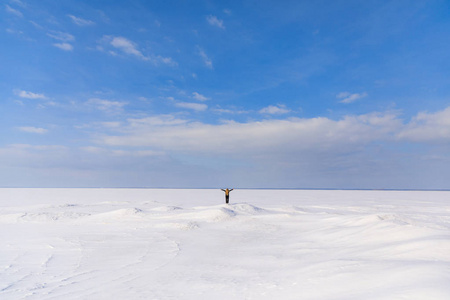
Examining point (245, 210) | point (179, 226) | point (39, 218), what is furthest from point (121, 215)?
point (245, 210)

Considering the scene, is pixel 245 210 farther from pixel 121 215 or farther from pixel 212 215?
pixel 121 215

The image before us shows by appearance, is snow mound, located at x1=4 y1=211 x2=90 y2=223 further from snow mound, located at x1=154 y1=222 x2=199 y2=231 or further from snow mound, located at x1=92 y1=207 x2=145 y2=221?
snow mound, located at x1=154 y1=222 x2=199 y2=231

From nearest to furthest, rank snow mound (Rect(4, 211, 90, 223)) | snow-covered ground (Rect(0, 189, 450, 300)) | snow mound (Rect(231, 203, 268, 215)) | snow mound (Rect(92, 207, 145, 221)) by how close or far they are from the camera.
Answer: snow-covered ground (Rect(0, 189, 450, 300)) < snow mound (Rect(4, 211, 90, 223)) < snow mound (Rect(92, 207, 145, 221)) < snow mound (Rect(231, 203, 268, 215))

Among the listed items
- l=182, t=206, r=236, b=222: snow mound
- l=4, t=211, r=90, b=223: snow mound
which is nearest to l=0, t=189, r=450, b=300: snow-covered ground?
l=182, t=206, r=236, b=222: snow mound

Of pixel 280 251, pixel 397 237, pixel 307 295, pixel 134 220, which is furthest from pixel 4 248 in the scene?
pixel 397 237

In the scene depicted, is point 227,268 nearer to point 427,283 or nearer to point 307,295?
point 307,295

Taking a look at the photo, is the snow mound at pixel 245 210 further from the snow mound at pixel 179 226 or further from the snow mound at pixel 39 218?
the snow mound at pixel 39 218

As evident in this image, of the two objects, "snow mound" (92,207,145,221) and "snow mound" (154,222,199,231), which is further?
"snow mound" (92,207,145,221)

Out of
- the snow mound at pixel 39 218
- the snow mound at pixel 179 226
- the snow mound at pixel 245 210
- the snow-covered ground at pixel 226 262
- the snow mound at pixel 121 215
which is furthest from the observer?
the snow mound at pixel 245 210

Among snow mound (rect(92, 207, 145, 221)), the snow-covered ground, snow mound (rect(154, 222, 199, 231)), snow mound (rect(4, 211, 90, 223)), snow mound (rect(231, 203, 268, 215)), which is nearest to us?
the snow-covered ground

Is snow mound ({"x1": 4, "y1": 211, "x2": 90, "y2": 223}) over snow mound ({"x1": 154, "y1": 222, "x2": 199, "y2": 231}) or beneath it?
over

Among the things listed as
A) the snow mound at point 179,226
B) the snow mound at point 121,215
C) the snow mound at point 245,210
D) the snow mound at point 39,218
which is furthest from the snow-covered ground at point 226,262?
the snow mound at point 245,210

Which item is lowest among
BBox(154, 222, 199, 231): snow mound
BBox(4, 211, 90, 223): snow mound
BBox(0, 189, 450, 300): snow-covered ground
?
BBox(0, 189, 450, 300): snow-covered ground

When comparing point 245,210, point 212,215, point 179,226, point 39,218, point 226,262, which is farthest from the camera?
point 245,210
